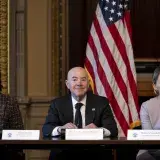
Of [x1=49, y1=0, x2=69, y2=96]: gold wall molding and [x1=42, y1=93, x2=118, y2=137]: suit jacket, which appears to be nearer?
[x1=42, y1=93, x2=118, y2=137]: suit jacket

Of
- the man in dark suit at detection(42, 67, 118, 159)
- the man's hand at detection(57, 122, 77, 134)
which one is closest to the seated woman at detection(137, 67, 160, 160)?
the man in dark suit at detection(42, 67, 118, 159)

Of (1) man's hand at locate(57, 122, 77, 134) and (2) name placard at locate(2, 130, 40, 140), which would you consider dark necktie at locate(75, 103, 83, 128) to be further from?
(2) name placard at locate(2, 130, 40, 140)

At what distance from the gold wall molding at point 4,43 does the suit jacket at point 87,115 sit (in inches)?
87.6

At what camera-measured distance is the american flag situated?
5.77 m

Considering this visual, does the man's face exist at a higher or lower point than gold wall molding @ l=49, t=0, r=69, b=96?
lower

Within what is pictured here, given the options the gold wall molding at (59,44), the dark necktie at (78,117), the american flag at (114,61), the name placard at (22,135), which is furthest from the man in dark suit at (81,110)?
the gold wall molding at (59,44)

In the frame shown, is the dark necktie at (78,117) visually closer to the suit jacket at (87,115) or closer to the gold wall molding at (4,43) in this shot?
the suit jacket at (87,115)

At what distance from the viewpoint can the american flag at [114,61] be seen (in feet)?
18.9

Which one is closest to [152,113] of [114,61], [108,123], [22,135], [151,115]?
[151,115]

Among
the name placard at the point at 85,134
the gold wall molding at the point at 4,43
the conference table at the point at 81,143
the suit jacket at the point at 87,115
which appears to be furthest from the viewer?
the gold wall molding at the point at 4,43

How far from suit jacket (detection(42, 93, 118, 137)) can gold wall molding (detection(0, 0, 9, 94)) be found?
2.23 metres

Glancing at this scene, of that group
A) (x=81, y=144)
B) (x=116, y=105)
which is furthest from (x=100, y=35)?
(x=81, y=144)

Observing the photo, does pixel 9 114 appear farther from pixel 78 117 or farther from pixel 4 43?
pixel 4 43

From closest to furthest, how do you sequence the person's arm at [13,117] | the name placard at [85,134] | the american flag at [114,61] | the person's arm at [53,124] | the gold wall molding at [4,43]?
the name placard at [85,134] < the person's arm at [53,124] < the person's arm at [13,117] < the american flag at [114,61] < the gold wall molding at [4,43]
